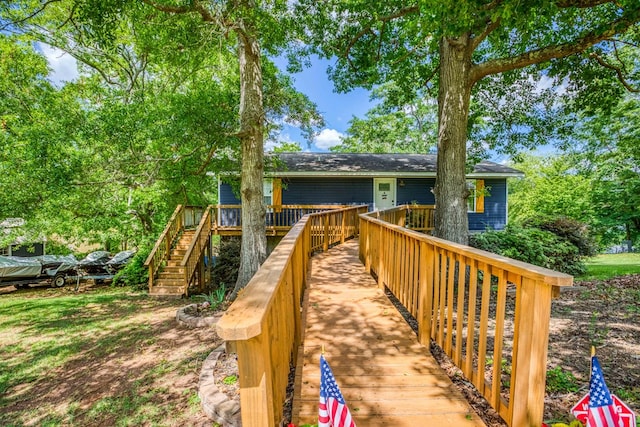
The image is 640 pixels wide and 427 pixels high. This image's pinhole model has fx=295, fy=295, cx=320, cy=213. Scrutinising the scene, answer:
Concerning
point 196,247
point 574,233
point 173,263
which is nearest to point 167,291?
point 173,263

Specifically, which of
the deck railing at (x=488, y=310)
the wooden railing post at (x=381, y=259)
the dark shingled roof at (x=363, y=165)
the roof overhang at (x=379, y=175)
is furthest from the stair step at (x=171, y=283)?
the deck railing at (x=488, y=310)

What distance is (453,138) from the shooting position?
6.93 metres

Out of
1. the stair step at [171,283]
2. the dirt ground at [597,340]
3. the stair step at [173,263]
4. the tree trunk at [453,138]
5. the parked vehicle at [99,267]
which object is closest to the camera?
the dirt ground at [597,340]

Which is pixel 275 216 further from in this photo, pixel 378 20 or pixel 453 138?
pixel 378 20

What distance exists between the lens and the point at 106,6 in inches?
212

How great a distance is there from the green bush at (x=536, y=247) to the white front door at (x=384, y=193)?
18.7ft

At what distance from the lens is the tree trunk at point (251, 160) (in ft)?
24.1

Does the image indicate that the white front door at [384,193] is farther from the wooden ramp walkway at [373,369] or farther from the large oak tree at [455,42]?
the wooden ramp walkway at [373,369]

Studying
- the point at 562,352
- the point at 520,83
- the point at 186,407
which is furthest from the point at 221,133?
the point at 520,83

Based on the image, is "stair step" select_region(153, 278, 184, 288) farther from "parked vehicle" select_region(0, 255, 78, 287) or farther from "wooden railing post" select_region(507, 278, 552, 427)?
"wooden railing post" select_region(507, 278, 552, 427)

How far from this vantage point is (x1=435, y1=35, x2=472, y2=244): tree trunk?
22.6ft

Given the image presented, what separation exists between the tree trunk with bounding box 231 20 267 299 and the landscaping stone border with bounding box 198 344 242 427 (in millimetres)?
3878

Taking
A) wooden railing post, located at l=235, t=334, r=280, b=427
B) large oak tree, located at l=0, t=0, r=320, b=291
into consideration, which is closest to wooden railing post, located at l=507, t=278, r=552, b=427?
wooden railing post, located at l=235, t=334, r=280, b=427

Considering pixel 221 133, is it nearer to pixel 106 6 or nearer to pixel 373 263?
pixel 106 6
